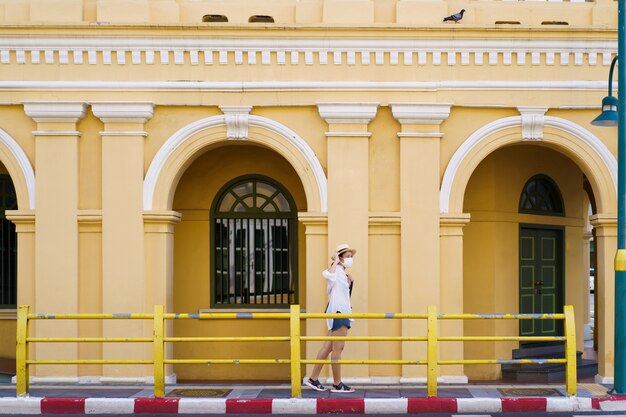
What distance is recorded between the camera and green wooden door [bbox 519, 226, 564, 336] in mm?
14359

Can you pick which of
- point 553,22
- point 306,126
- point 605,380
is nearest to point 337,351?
point 306,126

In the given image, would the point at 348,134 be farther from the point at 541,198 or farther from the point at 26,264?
the point at 26,264

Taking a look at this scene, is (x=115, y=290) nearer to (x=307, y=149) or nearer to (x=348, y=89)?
(x=307, y=149)

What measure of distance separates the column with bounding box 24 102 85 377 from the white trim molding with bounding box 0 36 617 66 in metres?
0.77

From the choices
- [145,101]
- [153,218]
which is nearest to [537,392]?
[153,218]

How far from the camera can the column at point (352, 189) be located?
11.9 meters

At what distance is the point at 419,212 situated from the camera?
1200 cm

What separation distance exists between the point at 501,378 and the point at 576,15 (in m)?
5.54

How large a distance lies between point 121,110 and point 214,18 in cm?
184

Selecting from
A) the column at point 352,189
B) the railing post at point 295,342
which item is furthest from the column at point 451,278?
the railing post at point 295,342

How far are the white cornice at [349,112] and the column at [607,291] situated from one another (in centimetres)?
343

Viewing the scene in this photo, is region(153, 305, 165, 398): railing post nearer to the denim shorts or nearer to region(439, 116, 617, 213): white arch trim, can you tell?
the denim shorts

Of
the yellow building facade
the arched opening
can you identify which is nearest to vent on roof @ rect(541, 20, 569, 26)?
the yellow building facade

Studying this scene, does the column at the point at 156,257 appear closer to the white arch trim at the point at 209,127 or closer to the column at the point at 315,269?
the white arch trim at the point at 209,127
